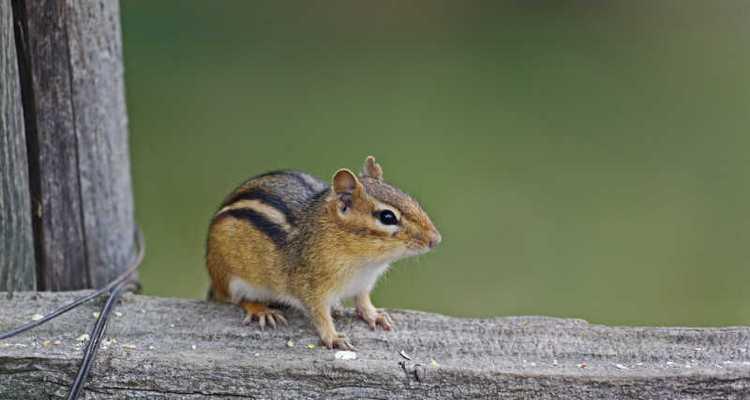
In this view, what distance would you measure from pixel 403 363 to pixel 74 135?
4.03ft

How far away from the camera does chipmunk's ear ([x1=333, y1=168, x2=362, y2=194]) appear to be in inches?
109

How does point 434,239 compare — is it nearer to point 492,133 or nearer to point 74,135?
point 74,135

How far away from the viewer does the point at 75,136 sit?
2900mm

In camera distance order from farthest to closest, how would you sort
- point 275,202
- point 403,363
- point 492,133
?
point 492,133, point 275,202, point 403,363

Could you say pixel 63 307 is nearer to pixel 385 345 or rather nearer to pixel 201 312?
pixel 201 312

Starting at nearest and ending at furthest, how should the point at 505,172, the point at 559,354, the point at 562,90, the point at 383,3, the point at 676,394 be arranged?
the point at 676,394
the point at 559,354
the point at 505,172
the point at 562,90
the point at 383,3

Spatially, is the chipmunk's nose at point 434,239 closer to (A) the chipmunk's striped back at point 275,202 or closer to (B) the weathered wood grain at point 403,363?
(B) the weathered wood grain at point 403,363

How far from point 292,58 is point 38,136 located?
18.2 feet

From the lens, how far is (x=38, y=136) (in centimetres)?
284

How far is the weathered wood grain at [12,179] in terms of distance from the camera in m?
2.67

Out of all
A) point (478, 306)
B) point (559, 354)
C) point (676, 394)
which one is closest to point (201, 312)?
point (559, 354)

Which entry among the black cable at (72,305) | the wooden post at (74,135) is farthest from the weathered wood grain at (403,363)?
the wooden post at (74,135)

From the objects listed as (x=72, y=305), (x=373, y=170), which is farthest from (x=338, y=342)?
(x=72, y=305)

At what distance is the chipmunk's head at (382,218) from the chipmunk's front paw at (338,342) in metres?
0.30
